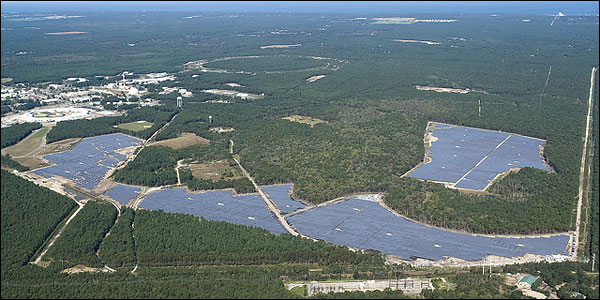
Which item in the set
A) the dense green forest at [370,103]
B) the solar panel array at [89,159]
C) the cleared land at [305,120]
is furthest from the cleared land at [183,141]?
the cleared land at [305,120]

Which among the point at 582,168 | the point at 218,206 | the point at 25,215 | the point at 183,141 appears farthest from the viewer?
the point at 183,141

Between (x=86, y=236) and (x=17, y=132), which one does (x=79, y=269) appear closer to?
(x=86, y=236)

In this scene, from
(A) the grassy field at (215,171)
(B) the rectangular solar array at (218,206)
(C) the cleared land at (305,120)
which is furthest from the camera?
(C) the cleared land at (305,120)

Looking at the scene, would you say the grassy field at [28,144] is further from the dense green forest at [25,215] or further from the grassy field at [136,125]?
the grassy field at [136,125]

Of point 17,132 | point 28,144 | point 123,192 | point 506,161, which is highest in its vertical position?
point 17,132

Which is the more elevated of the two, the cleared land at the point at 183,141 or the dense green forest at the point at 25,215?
the dense green forest at the point at 25,215

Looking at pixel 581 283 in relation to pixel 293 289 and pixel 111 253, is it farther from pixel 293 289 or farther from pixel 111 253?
pixel 111 253

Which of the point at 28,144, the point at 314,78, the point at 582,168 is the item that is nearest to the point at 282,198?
the point at 28,144
